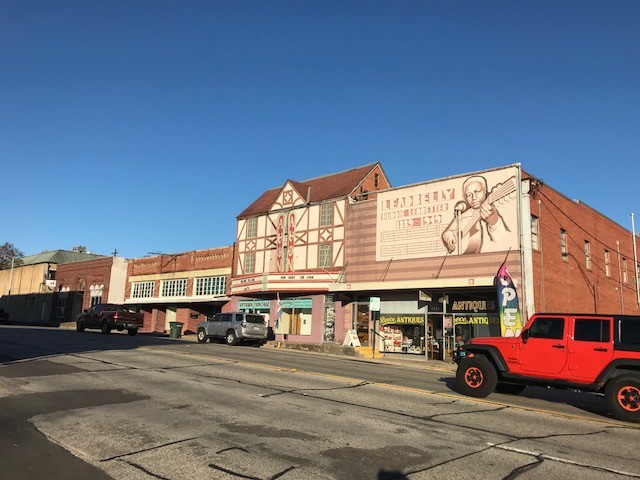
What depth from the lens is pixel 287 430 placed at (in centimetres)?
751

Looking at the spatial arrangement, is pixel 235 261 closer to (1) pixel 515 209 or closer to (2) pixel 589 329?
(1) pixel 515 209

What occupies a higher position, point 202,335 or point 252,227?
point 252,227

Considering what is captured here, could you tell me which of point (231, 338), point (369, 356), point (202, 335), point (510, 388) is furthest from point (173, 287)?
point (510, 388)

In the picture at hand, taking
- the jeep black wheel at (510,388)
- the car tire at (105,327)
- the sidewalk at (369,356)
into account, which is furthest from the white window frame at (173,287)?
the jeep black wheel at (510,388)

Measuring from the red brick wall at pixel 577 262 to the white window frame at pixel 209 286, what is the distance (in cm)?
2386

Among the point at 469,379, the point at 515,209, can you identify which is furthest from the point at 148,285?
the point at 469,379

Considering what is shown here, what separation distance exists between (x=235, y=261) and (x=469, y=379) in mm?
28879

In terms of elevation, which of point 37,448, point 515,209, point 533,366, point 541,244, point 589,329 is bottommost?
point 37,448

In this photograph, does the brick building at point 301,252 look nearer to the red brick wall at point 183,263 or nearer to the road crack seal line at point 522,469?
the red brick wall at point 183,263

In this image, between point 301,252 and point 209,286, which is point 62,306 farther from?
point 301,252

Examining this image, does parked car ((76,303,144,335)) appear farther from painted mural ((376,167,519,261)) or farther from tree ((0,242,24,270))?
tree ((0,242,24,270))

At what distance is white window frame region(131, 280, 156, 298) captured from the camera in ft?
157

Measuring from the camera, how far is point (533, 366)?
10.9 m

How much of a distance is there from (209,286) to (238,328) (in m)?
15.1
